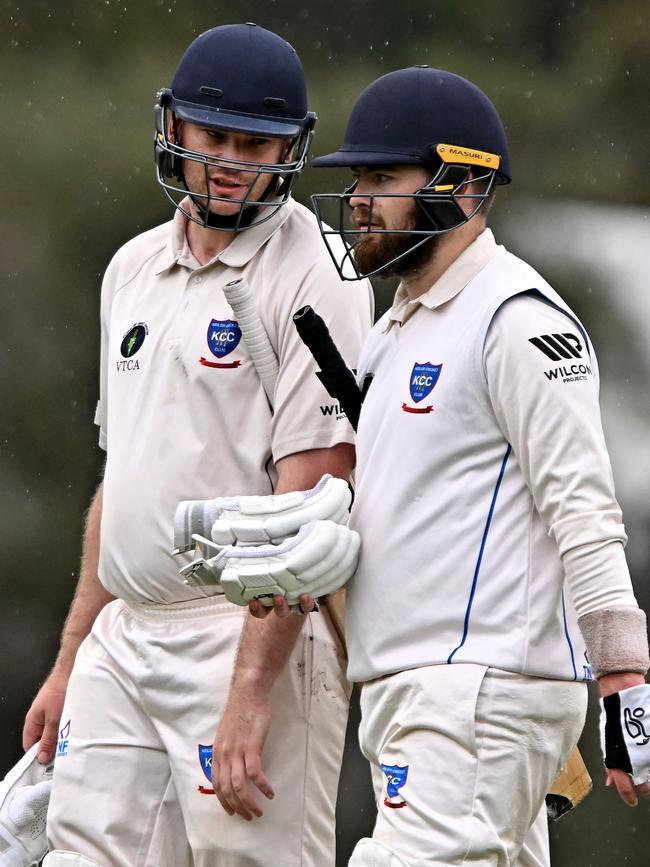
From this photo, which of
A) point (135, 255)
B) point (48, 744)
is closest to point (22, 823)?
point (48, 744)

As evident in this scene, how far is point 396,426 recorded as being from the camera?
3357 millimetres

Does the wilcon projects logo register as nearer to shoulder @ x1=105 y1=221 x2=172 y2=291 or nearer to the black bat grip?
the black bat grip

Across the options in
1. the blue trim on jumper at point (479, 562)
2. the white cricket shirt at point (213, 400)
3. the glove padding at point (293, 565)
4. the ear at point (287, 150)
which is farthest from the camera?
the ear at point (287, 150)

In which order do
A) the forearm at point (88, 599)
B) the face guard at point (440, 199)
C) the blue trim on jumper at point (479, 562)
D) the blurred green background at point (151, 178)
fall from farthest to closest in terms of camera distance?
the blurred green background at point (151, 178) → the forearm at point (88, 599) → the face guard at point (440, 199) → the blue trim on jumper at point (479, 562)

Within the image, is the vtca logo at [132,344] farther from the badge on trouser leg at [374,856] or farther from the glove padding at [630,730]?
the glove padding at [630,730]

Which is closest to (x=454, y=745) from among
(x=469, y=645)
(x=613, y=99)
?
(x=469, y=645)

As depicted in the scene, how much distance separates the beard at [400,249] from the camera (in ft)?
11.3

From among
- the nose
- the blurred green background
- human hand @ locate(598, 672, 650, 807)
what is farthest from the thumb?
the blurred green background

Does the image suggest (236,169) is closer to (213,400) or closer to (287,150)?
(287,150)

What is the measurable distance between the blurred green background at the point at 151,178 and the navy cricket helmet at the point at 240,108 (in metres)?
3.32

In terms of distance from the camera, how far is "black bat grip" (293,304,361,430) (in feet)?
11.7

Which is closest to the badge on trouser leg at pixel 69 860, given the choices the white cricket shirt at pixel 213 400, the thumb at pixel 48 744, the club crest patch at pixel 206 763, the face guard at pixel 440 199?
the club crest patch at pixel 206 763

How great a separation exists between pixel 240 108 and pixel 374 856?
5.10ft

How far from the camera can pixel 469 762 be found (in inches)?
125
